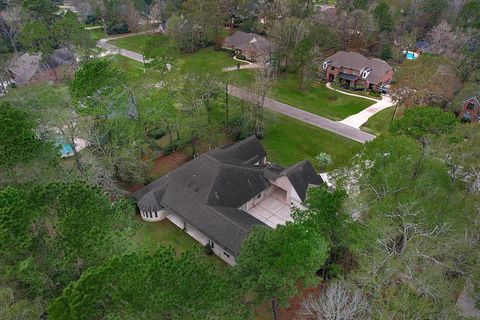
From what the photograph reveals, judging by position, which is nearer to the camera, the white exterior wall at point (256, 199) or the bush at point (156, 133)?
the white exterior wall at point (256, 199)

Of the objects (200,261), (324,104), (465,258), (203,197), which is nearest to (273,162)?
(203,197)

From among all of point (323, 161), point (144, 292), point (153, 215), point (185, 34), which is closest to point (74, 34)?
point (185, 34)

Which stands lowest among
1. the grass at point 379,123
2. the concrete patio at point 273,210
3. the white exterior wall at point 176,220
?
the grass at point 379,123

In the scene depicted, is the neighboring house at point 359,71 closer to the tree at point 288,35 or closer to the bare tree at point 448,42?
the tree at point 288,35

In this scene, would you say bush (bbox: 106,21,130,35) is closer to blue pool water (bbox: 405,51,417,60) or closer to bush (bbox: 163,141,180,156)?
bush (bbox: 163,141,180,156)

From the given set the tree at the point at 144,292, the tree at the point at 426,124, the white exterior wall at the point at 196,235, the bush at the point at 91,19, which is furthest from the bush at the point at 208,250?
the bush at the point at 91,19

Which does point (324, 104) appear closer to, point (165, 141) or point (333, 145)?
point (333, 145)
